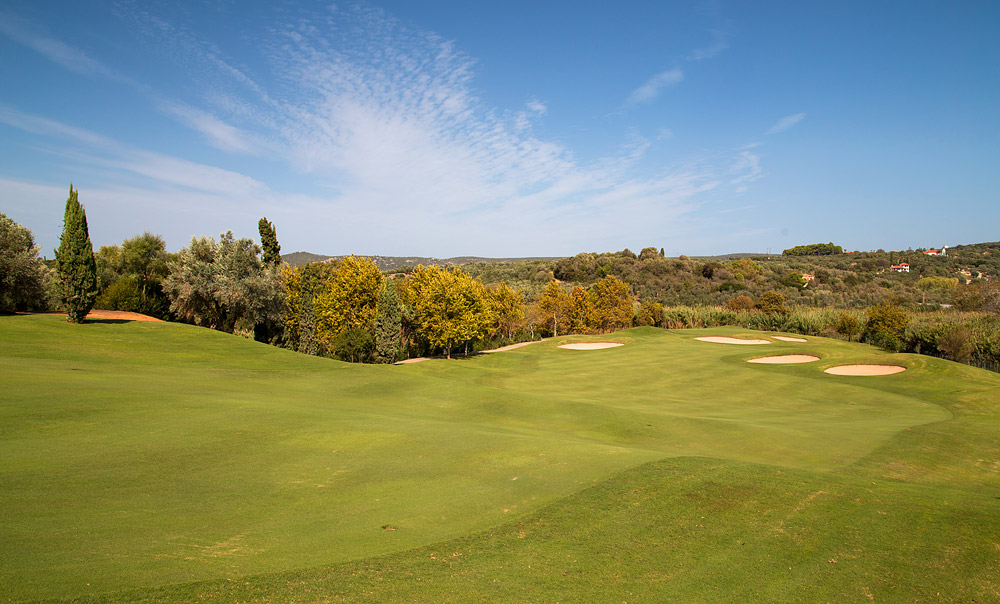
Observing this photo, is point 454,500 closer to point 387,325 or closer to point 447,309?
point 387,325

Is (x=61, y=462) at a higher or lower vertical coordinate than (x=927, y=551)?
higher

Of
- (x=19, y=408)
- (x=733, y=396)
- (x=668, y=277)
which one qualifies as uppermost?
(x=668, y=277)

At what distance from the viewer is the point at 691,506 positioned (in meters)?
7.82

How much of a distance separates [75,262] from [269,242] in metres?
22.7

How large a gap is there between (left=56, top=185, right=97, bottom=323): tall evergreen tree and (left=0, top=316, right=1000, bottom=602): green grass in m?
10.0

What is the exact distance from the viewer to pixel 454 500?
812 cm

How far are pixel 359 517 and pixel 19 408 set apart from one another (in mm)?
9275

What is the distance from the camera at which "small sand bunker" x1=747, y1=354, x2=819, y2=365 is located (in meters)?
34.0

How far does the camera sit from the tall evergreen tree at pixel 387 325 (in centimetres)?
3866

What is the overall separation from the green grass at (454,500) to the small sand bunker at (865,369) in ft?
42.7

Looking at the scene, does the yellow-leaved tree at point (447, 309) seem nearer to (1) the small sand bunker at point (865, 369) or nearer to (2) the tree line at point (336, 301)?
(2) the tree line at point (336, 301)

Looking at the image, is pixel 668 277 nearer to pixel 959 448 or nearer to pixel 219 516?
pixel 959 448

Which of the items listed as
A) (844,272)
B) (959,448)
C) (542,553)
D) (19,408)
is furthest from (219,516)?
(844,272)

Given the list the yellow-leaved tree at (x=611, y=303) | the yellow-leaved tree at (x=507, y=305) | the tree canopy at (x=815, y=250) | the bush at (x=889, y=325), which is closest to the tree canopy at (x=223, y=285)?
the yellow-leaved tree at (x=507, y=305)
